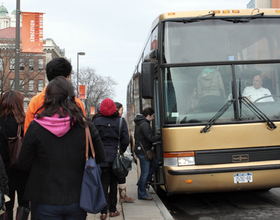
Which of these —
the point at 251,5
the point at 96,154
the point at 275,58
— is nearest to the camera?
the point at 96,154

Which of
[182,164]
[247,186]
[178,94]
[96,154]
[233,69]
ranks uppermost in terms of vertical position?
[233,69]

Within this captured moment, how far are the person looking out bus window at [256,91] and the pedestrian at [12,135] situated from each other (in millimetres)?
3503

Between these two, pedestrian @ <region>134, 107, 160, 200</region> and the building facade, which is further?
the building facade

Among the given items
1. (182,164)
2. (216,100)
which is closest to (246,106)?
(216,100)

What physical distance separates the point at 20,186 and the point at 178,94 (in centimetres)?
284

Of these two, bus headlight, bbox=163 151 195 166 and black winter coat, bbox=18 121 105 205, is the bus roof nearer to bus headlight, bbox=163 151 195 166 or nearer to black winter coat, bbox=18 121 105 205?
bus headlight, bbox=163 151 195 166

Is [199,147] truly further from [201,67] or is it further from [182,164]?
[201,67]

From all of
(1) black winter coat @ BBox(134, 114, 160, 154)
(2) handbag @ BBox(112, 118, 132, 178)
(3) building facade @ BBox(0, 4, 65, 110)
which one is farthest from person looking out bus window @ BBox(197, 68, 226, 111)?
(3) building facade @ BBox(0, 4, 65, 110)

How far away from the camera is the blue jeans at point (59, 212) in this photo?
2492 mm

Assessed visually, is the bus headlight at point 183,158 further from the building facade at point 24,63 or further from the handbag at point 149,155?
the building facade at point 24,63

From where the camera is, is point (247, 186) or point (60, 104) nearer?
point (60, 104)

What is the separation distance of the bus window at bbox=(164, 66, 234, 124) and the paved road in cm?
161

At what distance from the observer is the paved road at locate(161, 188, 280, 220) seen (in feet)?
18.1

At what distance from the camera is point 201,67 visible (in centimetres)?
559
